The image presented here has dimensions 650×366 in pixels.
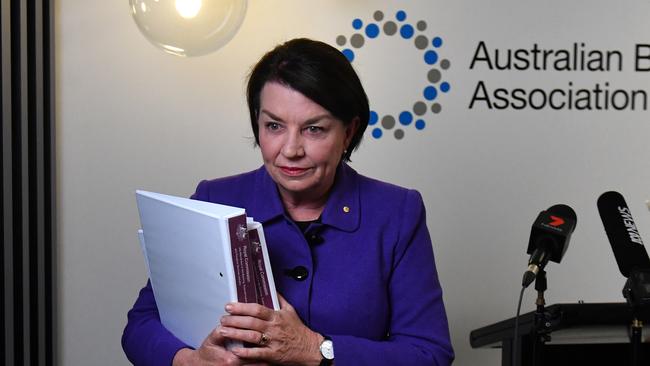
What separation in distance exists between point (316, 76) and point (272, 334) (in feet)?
1.95

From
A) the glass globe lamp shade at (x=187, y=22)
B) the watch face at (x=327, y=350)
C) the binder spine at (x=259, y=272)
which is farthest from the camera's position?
the glass globe lamp shade at (x=187, y=22)

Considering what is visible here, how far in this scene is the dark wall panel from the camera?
3229mm

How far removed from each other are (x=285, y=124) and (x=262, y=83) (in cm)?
13

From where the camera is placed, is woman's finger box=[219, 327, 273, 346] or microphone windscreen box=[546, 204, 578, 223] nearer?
woman's finger box=[219, 327, 273, 346]

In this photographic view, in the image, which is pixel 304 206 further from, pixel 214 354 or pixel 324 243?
pixel 214 354

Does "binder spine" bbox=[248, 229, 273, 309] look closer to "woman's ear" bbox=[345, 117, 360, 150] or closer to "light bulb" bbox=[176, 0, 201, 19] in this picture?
"woman's ear" bbox=[345, 117, 360, 150]

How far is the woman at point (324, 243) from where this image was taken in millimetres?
1908

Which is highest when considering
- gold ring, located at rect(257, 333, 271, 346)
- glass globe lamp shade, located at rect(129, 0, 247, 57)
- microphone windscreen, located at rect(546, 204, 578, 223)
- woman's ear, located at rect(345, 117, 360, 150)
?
glass globe lamp shade, located at rect(129, 0, 247, 57)

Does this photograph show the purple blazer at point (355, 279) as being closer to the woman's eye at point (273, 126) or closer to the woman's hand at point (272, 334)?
the woman's hand at point (272, 334)

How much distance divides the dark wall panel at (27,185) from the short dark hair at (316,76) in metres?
1.59

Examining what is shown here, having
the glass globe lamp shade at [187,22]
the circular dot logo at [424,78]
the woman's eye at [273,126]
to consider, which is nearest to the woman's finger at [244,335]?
the woman's eye at [273,126]

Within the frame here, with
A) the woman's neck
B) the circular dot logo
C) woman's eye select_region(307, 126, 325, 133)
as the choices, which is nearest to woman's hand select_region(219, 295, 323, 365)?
the woman's neck

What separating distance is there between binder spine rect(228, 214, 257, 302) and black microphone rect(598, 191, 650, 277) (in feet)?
2.57

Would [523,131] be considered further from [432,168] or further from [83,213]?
[83,213]
